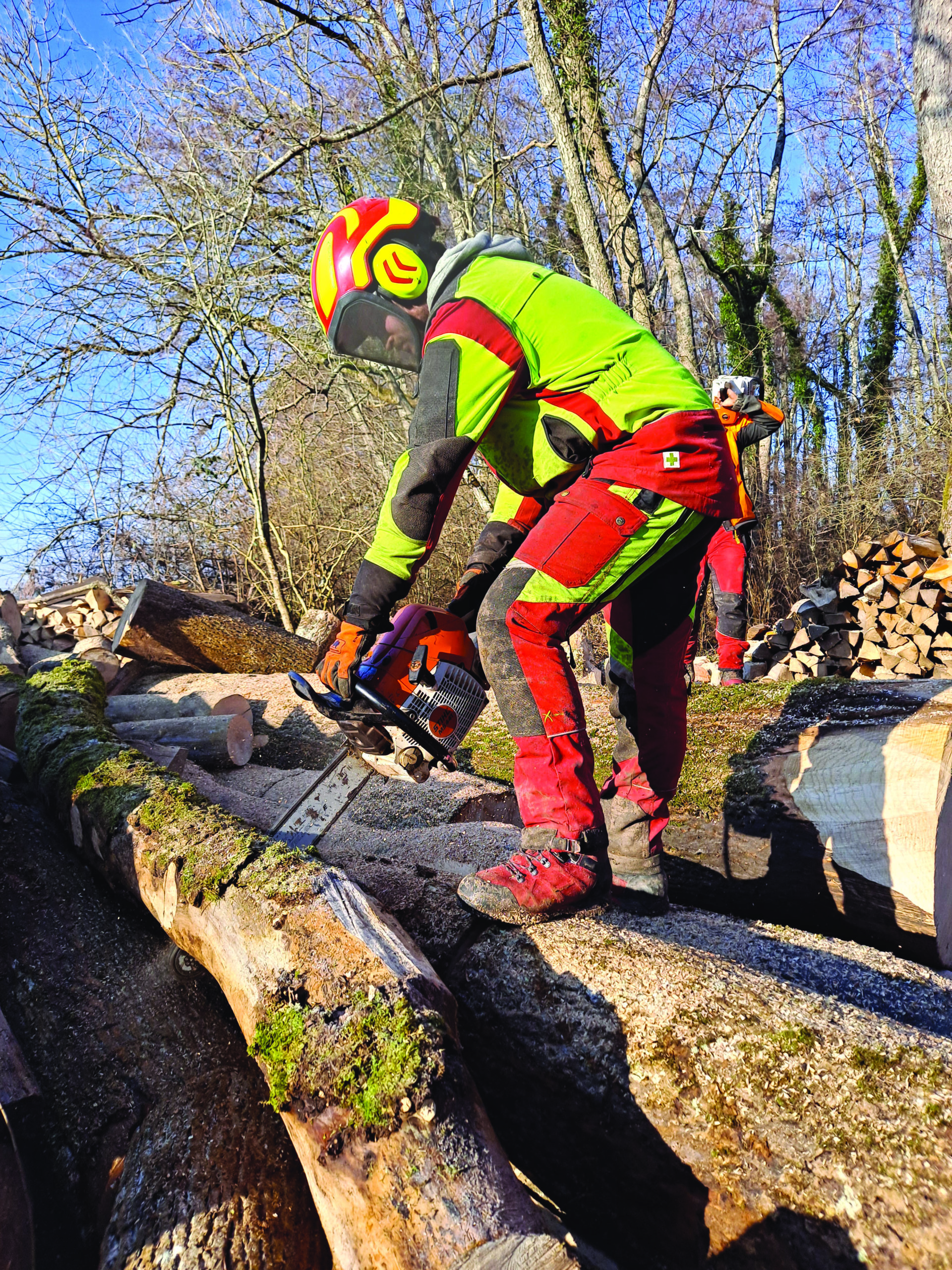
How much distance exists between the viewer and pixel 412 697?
2193 millimetres

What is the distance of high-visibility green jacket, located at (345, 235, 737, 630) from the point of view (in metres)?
1.98

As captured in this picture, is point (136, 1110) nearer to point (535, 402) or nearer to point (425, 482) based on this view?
point (425, 482)

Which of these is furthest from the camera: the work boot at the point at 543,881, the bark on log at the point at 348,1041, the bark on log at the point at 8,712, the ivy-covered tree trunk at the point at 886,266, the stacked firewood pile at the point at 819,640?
the ivy-covered tree trunk at the point at 886,266

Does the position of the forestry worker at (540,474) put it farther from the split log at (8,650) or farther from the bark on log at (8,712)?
the split log at (8,650)

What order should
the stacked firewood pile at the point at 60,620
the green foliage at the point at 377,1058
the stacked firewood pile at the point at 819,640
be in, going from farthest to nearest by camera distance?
the stacked firewood pile at the point at 819,640 → the stacked firewood pile at the point at 60,620 → the green foliage at the point at 377,1058

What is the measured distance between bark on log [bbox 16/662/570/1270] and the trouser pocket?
94 centimetres

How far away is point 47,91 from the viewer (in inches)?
286

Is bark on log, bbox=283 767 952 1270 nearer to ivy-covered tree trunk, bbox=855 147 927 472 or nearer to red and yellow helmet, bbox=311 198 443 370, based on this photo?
red and yellow helmet, bbox=311 198 443 370

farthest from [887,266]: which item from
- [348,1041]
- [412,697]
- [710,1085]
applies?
[348,1041]

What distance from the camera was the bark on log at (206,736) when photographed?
4.20 m

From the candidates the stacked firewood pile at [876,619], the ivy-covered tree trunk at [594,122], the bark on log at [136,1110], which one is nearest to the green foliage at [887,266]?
the stacked firewood pile at [876,619]

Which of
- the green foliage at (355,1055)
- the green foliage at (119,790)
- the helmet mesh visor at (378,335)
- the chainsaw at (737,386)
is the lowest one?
the green foliage at (355,1055)

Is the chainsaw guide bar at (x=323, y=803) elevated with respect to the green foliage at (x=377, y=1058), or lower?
lower

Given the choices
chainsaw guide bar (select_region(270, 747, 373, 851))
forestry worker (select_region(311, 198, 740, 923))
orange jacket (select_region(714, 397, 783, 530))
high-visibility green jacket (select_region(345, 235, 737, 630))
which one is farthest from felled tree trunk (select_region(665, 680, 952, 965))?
A: orange jacket (select_region(714, 397, 783, 530))
